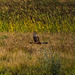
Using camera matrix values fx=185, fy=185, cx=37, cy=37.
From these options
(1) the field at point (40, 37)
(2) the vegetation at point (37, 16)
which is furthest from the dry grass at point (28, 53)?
(2) the vegetation at point (37, 16)

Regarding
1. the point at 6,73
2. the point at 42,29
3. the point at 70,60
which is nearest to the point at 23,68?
the point at 6,73

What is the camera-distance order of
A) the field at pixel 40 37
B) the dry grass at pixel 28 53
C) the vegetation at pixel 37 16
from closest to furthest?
1. the field at pixel 40 37
2. the dry grass at pixel 28 53
3. the vegetation at pixel 37 16

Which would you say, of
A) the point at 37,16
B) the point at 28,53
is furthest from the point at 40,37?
the point at 37,16

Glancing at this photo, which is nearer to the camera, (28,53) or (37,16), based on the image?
(28,53)

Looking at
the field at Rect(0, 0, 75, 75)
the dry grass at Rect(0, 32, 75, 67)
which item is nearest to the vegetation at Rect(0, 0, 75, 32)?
the field at Rect(0, 0, 75, 75)

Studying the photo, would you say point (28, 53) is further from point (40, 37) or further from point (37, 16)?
point (37, 16)

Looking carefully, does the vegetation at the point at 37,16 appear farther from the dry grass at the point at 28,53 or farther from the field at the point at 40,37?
the dry grass at the point at 28,53

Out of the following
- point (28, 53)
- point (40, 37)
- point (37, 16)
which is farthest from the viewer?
point (37, 16)

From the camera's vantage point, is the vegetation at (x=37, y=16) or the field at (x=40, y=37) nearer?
the field at (x=40, y=37)

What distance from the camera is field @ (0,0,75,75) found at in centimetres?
417

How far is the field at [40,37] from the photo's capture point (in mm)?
4172

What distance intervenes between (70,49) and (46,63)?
1973 mm

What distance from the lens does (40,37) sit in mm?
8312

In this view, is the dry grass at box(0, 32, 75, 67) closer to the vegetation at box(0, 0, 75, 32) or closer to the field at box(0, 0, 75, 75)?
the field at box(0, 0, 75, 75)
